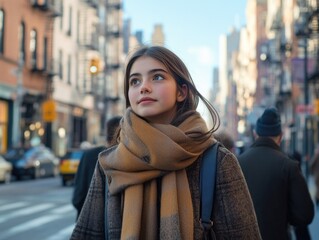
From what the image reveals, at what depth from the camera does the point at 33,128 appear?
44.0m

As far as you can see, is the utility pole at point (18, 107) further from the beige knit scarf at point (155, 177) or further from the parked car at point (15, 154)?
the beige knit scarf at point (155, 177)

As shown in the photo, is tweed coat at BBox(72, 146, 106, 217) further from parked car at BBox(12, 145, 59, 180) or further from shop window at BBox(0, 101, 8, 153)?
shop window at BBox(0, 101, 8, 153)

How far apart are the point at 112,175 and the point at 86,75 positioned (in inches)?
2128

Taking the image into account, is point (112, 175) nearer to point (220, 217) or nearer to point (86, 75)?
point (220, 217)

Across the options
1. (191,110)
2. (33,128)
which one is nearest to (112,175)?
(191,110)

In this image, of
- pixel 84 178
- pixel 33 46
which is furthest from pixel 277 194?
pixel 33 46

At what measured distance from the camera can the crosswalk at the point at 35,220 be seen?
1209 cm

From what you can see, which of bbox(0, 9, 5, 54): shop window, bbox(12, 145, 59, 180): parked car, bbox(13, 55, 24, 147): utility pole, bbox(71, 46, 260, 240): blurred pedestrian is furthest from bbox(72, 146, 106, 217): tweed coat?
bbox(13, 55, 24, 147): utility pole

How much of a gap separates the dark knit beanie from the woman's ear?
2558 mm

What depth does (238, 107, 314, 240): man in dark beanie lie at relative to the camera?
16.6 ft

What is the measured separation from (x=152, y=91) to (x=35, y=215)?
13.3 meters

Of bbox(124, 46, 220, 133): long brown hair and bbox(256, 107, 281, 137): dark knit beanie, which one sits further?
bbox(256, 107, 281, 137): dark knit beanie

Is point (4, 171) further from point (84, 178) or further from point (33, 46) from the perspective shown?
point (84, 178)

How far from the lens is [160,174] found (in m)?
2.87
